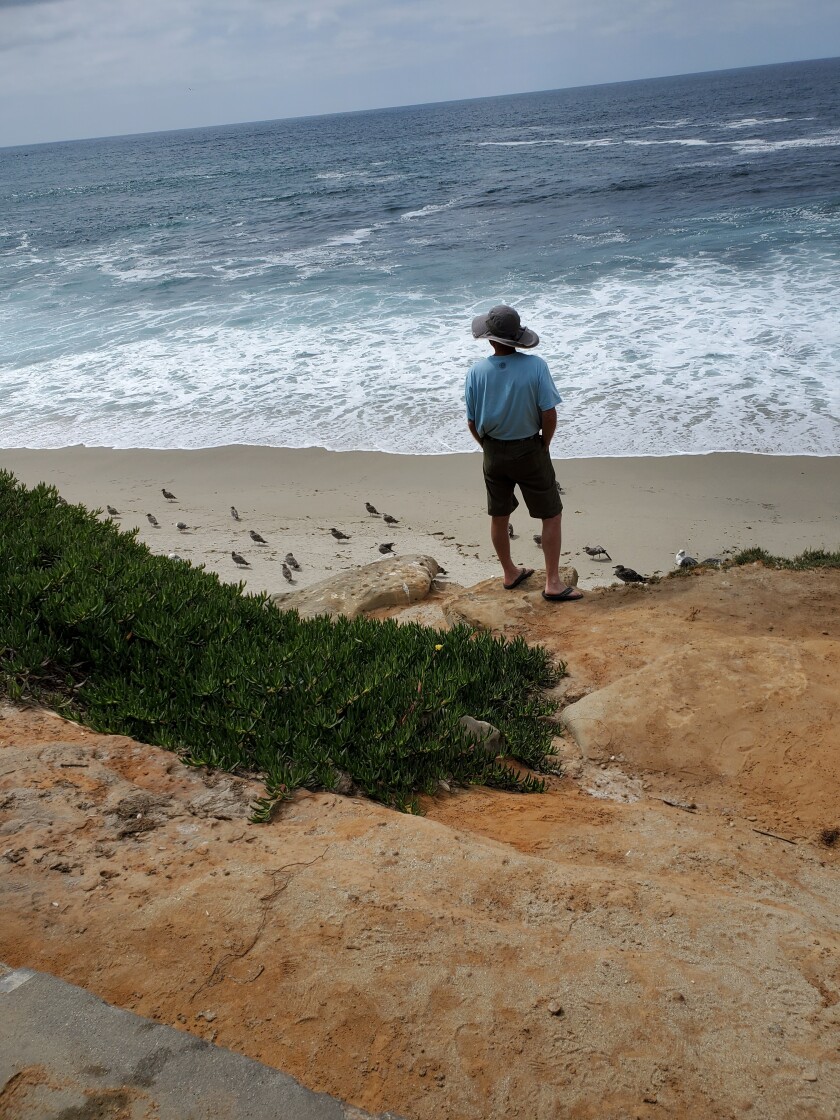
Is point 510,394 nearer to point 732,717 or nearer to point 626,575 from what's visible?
point 732,717

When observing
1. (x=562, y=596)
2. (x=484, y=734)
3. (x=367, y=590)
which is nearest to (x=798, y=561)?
(x=562, y=596)

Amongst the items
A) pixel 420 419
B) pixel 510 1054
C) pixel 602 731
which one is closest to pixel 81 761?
pixel 510 1054

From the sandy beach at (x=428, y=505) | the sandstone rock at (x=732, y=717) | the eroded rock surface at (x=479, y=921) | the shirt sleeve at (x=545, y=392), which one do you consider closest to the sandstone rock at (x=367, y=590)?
the sandy beach at (x=428, y=505)

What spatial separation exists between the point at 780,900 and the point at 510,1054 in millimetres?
1478

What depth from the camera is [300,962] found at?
8.57 feet

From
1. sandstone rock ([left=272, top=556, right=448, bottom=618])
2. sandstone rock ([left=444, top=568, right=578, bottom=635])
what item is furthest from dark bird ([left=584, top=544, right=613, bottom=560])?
sandstone rock ([left=272, top=556, right=448, bottom=618])

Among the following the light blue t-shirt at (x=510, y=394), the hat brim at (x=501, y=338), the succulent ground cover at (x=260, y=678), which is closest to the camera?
the succulent ground cover at (x=260, y=678)

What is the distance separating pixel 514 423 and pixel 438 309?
43.3 feet

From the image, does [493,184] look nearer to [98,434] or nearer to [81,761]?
[98,434]

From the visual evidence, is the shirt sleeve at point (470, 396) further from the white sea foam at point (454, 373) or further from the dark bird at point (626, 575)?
the white sea foam at point (454, 373)

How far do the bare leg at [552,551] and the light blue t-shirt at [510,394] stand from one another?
786 millimetres

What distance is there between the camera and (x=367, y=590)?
23.9ft

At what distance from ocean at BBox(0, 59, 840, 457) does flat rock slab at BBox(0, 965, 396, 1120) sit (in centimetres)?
1010

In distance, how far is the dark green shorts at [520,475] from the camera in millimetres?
6309
